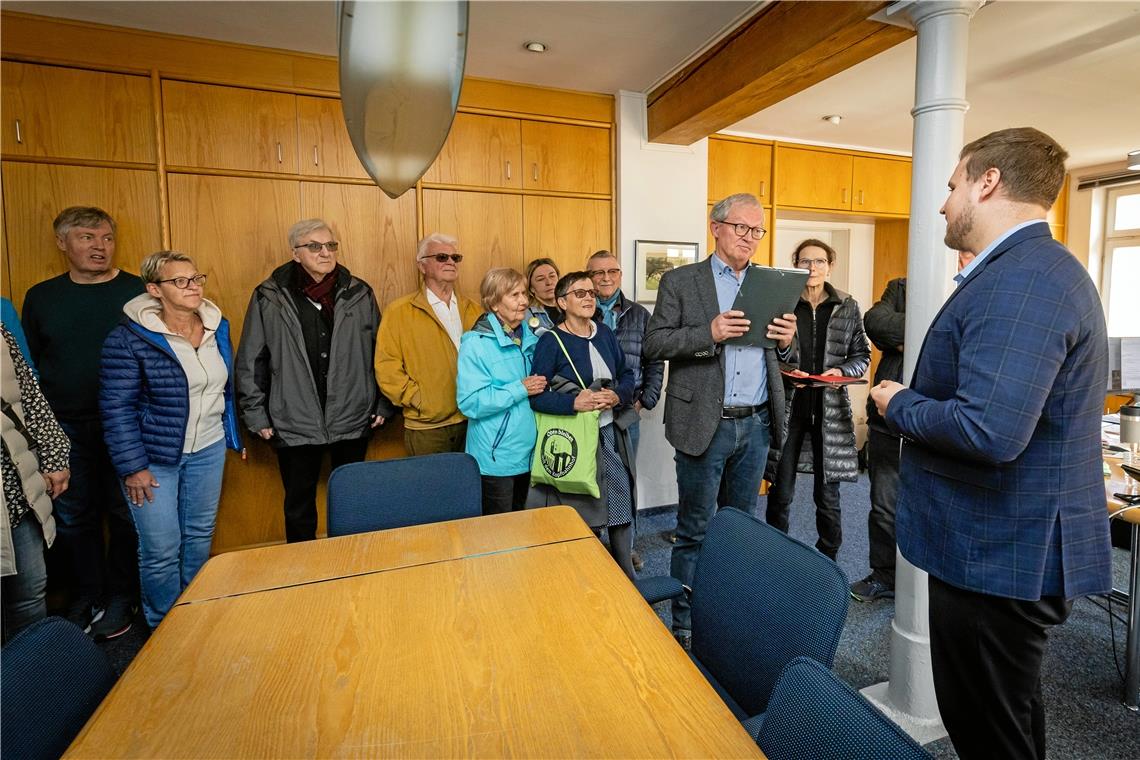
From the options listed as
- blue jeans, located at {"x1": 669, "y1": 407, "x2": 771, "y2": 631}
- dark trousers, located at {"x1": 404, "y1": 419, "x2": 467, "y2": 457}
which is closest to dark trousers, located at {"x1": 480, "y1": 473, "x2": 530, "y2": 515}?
dark trousers, located at {"x1": 404, "y1": 419, "x2": 467, "y2": 457}

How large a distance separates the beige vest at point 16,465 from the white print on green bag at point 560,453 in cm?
156

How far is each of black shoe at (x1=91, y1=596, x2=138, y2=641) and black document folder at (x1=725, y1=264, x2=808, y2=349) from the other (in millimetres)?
2802

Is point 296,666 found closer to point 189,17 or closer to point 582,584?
point 582,584

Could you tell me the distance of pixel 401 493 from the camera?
1781mm

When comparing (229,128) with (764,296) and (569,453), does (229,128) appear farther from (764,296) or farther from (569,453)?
(764,296)

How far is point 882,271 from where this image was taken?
5.02 meters

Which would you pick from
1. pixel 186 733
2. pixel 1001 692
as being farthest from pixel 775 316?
pixel 186 733

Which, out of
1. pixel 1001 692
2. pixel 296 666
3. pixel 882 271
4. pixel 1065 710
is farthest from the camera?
pixel 882 271

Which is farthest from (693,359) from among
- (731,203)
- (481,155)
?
(481,155)

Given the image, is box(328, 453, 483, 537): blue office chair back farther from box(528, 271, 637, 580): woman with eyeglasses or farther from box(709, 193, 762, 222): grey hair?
box(709, 193, 762, 222): grey hair

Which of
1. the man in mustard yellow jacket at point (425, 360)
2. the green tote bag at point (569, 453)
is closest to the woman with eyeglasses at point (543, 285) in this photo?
the man in mustard yellow jacket at point (425, 360)

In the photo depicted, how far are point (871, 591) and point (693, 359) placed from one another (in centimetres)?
147

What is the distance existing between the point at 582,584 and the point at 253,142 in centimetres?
288

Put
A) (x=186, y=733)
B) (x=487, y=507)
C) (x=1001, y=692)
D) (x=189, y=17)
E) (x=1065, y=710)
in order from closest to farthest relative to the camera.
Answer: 1. (x=186, y=733)
2. (x=1001, y=692)
3. (x=1065, y=710)
4. (x=487, y=507)
5. (x=189, y=17)
